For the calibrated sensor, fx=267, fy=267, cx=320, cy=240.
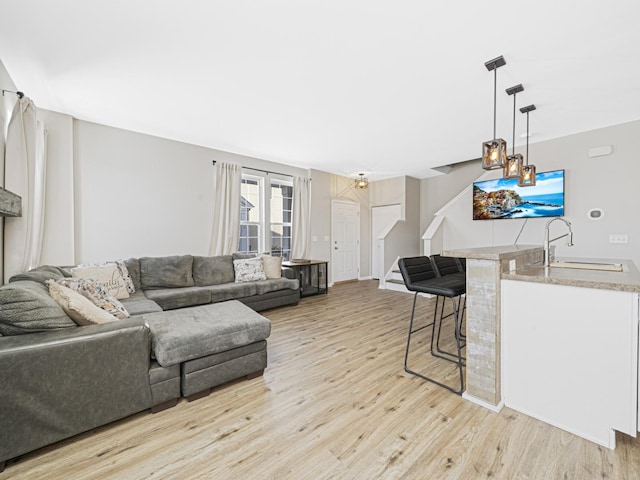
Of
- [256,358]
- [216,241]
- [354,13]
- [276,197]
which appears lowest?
[256,358]

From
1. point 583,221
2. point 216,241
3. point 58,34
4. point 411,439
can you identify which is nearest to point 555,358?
point 411,439

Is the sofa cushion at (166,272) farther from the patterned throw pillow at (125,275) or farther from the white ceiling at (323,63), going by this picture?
the white ceiling at (323,63)

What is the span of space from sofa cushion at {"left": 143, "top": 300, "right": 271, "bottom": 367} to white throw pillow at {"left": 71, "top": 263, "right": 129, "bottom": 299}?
107 cm

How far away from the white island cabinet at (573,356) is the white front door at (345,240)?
4679 mm

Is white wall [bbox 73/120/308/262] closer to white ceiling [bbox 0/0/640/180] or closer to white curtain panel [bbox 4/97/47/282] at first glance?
white ceiling [bbox 0/0/640/180]

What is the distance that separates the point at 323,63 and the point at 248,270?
3.09 metres

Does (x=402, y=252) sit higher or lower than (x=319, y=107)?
lower

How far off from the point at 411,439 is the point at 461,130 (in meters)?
3.82

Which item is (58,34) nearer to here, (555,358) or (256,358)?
(256,358)

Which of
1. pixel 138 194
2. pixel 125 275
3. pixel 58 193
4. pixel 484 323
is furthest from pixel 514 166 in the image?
pixel 58 193

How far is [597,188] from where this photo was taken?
386 cm

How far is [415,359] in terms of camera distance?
2568 millimetres

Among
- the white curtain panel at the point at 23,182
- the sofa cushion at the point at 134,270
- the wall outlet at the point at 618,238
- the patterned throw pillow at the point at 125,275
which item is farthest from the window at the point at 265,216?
the wall outlet at the point at 618,238

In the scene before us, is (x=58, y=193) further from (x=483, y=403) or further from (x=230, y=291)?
(x=483, y=403)
